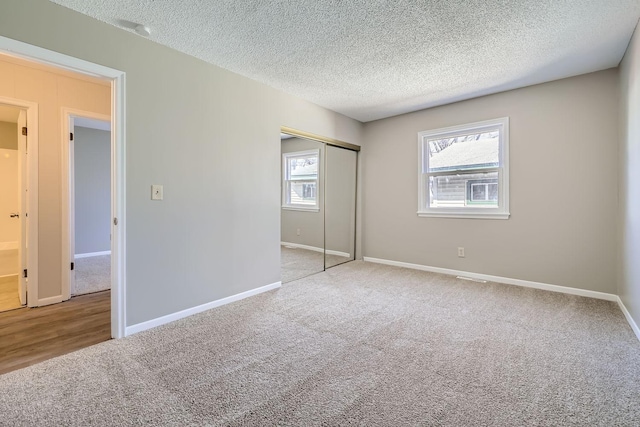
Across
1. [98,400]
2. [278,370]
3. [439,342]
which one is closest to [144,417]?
[98,400]

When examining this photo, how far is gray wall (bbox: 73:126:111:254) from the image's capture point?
5668 millimetres

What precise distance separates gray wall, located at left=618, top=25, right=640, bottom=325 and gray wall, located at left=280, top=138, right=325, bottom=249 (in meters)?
3.19

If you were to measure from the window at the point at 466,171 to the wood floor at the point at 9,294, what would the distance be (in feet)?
16.2

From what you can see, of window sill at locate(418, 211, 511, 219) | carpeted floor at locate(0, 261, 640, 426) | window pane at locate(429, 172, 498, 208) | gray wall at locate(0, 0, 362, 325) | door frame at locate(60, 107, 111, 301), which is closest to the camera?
carpeted floor at locate(0, 261, 640, 426)

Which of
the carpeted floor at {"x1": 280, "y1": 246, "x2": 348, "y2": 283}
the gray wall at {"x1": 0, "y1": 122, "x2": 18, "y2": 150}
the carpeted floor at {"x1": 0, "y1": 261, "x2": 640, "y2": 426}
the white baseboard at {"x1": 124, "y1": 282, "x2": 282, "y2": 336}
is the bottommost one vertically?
the carpeted floor at {"x1": 0, "y1": 261, "x2": 640, "y2": 426}

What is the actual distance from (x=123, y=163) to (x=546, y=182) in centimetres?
431

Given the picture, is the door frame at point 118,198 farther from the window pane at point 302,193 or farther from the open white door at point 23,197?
the window pane at point 302,193

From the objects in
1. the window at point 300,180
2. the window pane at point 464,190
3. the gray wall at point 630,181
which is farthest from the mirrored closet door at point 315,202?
the gray wall at point 630,181

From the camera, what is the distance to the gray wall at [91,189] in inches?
223

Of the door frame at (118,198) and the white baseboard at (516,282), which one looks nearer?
the door frame at (118,198)

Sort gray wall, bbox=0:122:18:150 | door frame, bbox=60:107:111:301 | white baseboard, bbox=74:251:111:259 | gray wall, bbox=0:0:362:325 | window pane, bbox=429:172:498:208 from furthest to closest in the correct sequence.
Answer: white baseboard, bbox=74:251:111:259 → gray wall, bbox=0:122:18:150 → window pane, bbox=429:172:498:208 → door frame, bbox=60:107:111:301 → gray wall, bbox=0:0:362:325

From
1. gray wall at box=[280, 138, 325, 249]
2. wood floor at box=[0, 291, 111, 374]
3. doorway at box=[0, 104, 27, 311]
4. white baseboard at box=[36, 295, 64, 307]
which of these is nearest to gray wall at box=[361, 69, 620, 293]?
gray wall at box=[280, 138, 325, 249]

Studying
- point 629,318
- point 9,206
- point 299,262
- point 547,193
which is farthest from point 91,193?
point 629,318

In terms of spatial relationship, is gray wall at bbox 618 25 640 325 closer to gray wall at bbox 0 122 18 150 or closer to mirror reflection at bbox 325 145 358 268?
mirror reflection at bbox 325 145 358 268
